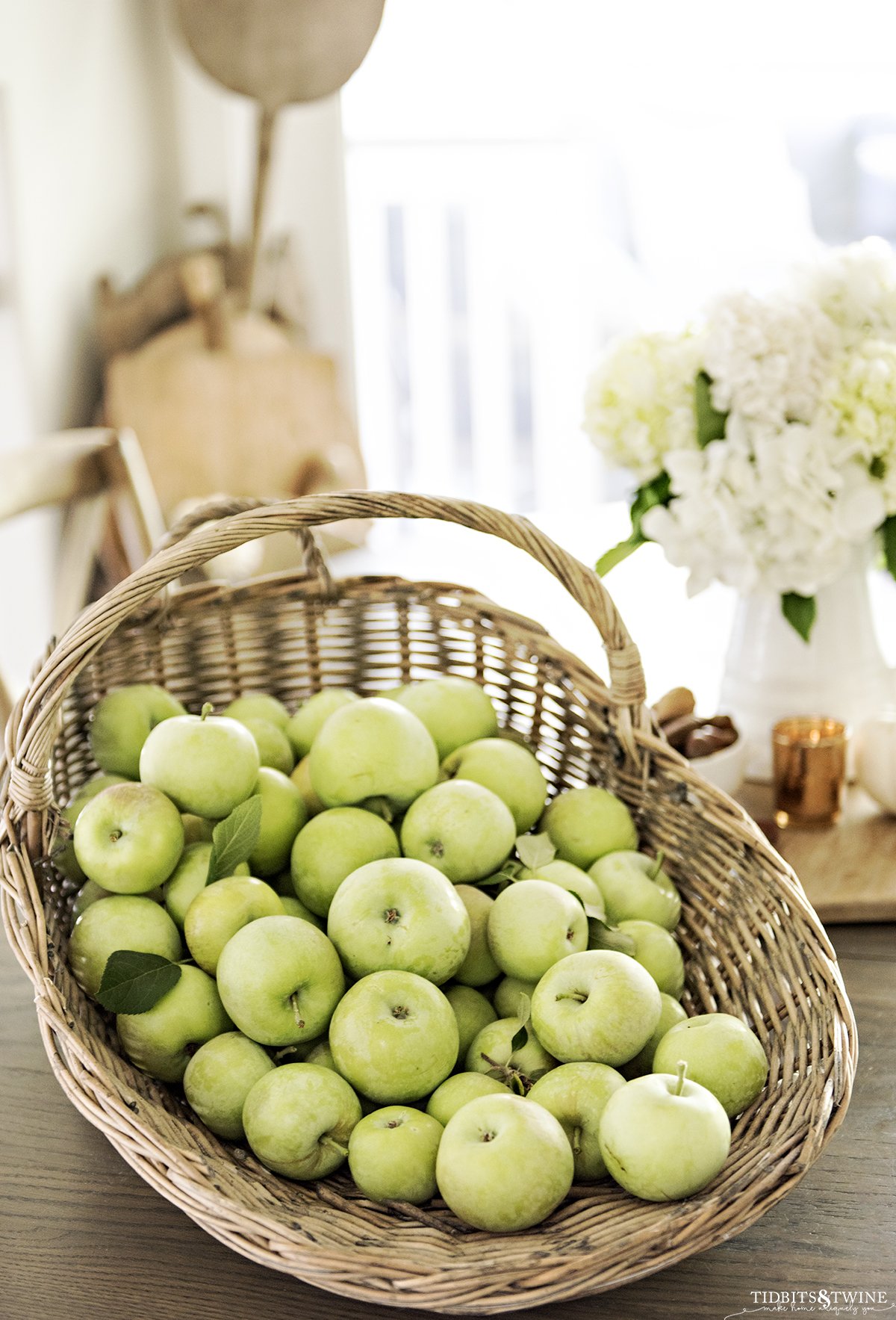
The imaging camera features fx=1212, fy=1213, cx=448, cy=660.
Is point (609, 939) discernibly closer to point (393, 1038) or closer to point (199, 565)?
point (393, 1038)

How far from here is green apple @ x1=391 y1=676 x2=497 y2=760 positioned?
0.94m

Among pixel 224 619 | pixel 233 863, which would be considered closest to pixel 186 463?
pixel 224 619

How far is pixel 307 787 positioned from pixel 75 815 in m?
0.16

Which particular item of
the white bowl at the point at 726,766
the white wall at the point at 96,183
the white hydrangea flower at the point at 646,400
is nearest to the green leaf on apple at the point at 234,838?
the white bowl at the point at 726,766

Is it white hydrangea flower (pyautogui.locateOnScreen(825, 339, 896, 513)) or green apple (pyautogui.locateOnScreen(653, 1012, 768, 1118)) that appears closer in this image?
green apple (pyautogui.locateOnScreen(653, 1012, 768, 1118))

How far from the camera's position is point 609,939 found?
0.75m

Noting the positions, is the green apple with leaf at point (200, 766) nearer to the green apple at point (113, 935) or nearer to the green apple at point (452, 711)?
the green apple at point (113, 935)

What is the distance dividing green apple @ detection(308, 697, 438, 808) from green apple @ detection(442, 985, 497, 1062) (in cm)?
14

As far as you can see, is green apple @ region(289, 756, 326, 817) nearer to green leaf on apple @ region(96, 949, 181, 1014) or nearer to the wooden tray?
green leaf on apple @ region(96, 949, 181, 1014)

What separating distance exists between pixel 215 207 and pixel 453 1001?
2.48 metres

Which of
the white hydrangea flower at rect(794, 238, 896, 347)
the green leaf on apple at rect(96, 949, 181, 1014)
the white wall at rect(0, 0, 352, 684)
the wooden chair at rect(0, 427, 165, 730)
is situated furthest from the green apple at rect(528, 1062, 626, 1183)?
the white wall at rect(0, 0, 352, 684)

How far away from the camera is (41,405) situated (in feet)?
7.77

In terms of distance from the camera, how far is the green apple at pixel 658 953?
2.46 ft

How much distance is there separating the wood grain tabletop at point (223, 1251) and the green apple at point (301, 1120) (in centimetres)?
5
